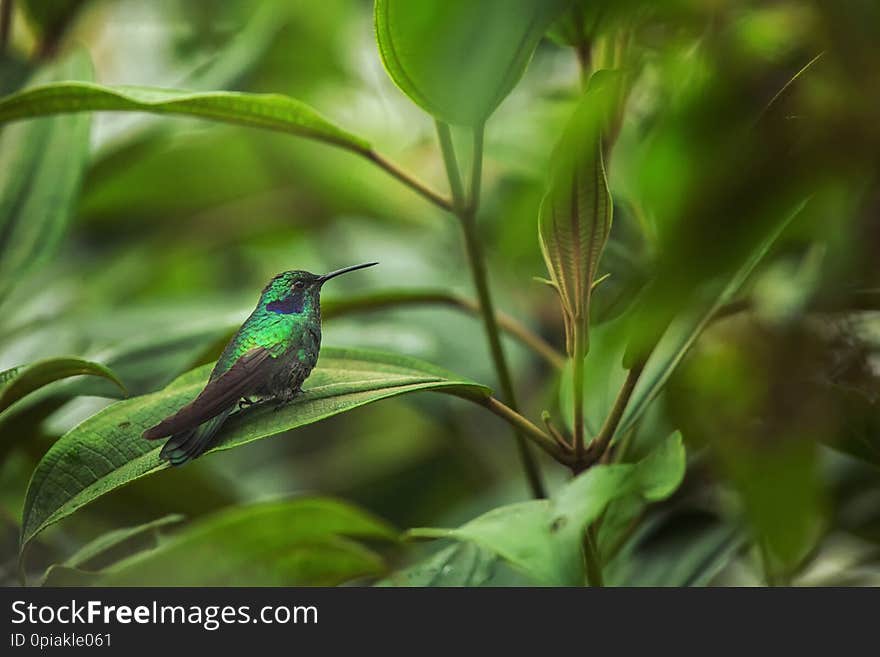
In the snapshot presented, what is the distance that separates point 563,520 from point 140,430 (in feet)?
0.73

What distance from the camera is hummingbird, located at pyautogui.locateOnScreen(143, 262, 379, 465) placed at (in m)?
0.44

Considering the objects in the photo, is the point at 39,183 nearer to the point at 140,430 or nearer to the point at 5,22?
the point at 5,22

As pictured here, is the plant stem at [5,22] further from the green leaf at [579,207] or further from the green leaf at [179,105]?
the green leaf at [579,207]

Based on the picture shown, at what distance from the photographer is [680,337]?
0.54m

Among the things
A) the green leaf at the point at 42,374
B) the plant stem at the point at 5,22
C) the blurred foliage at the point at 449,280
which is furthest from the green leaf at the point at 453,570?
the plant stem at the point at 5,22

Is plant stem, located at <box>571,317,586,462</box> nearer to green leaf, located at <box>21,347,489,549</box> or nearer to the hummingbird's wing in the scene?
green leaf, located at <box>21,347,489,549</box>

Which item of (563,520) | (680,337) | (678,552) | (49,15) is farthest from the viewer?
(49,15)

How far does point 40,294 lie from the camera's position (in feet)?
3.06

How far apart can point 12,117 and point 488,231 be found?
1.90ft

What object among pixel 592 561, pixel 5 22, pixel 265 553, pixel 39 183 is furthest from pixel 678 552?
pixel 5 22

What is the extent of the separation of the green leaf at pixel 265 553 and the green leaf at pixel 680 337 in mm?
188

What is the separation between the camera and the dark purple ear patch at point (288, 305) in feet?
1.64

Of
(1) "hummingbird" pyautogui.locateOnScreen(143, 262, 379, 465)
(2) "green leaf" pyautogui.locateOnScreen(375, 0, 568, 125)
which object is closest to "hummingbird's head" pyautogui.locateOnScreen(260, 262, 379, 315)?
(1) "hummingbird" pyautogui.locateOnScreen(143, 262, 379, 465)
